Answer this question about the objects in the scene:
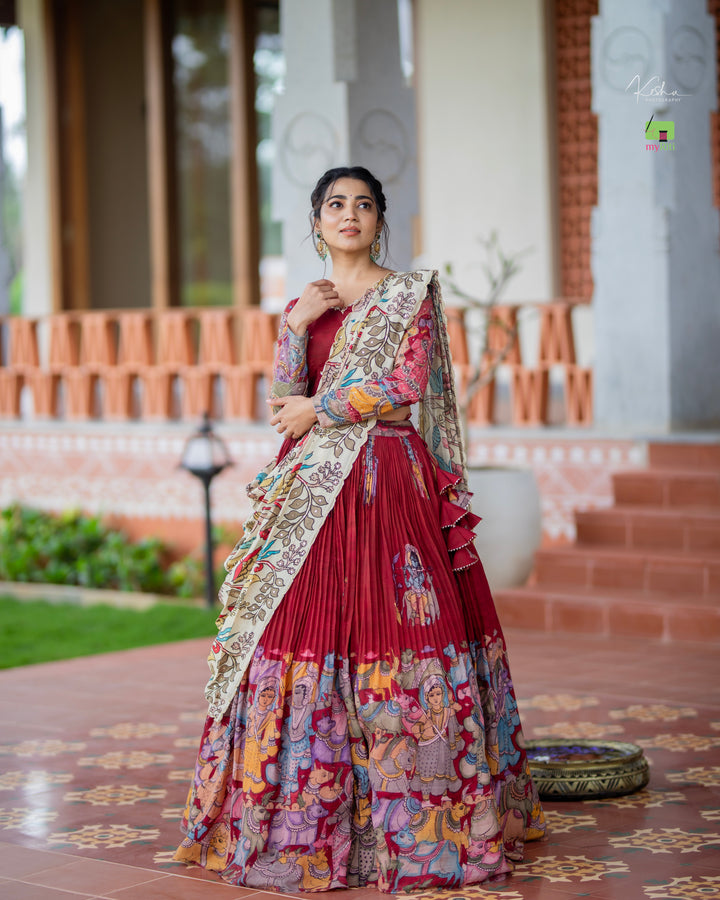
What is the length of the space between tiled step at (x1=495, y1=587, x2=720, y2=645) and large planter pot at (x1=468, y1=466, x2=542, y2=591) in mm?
154

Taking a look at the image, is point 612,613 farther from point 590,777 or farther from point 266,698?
point 266,698

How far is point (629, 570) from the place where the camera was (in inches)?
283

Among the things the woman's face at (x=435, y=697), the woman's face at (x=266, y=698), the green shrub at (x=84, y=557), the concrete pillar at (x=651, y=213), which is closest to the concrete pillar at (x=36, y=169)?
the green shrub at (x=84, y=557)

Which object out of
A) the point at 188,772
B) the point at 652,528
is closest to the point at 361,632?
the point at 188,772

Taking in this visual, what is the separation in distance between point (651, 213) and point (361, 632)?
202 inches

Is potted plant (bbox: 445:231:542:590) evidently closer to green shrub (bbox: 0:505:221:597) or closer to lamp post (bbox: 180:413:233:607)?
lamp post (bbox: 180:413:233:607)

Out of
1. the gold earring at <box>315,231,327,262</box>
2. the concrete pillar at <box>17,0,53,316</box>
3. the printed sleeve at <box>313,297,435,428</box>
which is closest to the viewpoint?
the printed sleeve at <box>313,297,435,428</box>

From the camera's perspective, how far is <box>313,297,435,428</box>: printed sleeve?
3650mm

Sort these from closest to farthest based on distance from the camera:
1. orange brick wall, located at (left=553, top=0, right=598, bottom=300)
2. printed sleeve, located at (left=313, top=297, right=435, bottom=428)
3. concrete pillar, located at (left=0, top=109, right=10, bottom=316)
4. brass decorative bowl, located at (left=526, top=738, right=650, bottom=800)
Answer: printed sleeve, located at (left=313, top=297, right=435, bottom=428), brass decorative bowl, located at (left=526, top=738, right=650, bottom=800), orange brick wall, located at (left=553, top=0, right=598, bottom=300), concrete pillar, located at (left=0, top=109, right=10, bottom=316)

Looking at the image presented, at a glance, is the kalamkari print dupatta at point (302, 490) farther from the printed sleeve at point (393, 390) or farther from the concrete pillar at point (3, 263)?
the concrete pillar at point (3, 263)

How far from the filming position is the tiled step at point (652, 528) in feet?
23.7

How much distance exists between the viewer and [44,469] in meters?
10.8

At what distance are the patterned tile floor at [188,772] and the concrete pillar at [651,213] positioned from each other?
1.91 meters

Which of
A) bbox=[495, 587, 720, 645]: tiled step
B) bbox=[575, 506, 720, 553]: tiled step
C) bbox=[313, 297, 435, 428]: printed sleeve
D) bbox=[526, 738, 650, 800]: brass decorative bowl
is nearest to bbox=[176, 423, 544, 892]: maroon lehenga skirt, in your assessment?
bbox=[313, 297, 435, 428]: printed sleeve
